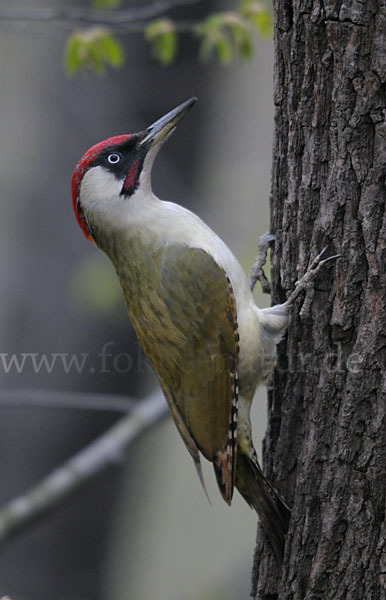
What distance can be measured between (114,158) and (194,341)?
98 centimetres

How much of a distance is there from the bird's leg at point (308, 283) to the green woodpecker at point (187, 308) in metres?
0.18

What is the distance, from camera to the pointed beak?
146 inches

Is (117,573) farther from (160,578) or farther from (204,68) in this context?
(160,578)

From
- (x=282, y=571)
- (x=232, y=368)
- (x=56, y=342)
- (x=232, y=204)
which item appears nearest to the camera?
(x=282, y=571)

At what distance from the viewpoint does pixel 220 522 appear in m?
11.8

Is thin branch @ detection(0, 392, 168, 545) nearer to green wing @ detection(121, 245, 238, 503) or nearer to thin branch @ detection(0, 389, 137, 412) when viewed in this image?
thin branch @ detection(0, 389, 137, 412)

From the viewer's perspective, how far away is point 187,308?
140 inches

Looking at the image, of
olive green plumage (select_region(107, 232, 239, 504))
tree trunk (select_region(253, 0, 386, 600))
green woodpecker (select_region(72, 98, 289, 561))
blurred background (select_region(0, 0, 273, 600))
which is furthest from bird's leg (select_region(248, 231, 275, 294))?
blurred background (select_region(0, 0, 273, 600))

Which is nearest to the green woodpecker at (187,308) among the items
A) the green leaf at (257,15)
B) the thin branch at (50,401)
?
the thin branch at (50,401)

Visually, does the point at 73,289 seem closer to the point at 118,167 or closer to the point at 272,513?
the point at 118,167

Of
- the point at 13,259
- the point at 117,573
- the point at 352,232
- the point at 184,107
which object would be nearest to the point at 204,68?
the point at 13,259

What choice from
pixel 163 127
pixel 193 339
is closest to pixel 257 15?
pixel 163 127

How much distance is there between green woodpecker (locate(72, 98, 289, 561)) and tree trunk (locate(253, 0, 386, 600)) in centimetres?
31

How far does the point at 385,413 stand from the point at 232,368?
93cm
